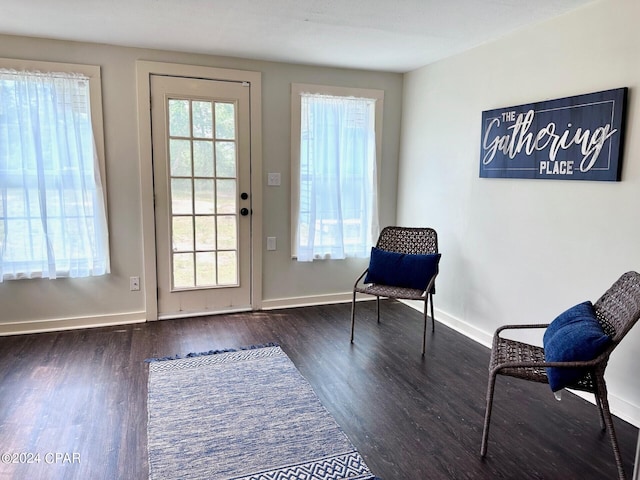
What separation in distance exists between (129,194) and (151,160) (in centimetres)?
34

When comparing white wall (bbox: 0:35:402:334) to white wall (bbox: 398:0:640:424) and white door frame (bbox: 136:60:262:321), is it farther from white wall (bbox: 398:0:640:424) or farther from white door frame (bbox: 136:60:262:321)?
white wall (bbox: 398:0:640:424)

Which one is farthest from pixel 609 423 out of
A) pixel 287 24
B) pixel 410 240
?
pixel 287 24

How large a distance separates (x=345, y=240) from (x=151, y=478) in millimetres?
2881

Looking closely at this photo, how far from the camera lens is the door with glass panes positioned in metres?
3.74

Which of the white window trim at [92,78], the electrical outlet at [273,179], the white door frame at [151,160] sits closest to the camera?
the white window trim at [92,78]

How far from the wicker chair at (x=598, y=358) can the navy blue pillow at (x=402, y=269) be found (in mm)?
1118

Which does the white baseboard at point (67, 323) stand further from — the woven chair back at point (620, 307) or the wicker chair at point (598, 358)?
the woven chair back at point (620, 307)

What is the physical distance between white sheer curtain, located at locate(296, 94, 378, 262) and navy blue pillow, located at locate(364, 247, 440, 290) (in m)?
0.77

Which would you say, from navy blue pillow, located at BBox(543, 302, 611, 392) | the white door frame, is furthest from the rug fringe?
navy blue pillow, located at BBox(543, 302, 611, 392)

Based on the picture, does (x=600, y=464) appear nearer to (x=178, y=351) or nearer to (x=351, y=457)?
(x=351, y=457)

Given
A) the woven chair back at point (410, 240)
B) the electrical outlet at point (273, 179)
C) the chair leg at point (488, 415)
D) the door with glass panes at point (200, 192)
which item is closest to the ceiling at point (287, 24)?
the door with glass panes at point (200, 192)

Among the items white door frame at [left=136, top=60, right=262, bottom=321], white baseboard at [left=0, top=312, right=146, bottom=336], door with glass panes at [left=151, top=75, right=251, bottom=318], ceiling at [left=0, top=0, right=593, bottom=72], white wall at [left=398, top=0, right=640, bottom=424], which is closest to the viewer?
white wall at [left=398, top=0, right=640, bottom=424]

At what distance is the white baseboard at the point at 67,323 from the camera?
3.50 m

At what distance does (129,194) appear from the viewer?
3.69 meters
